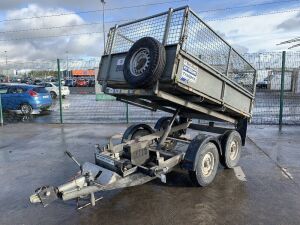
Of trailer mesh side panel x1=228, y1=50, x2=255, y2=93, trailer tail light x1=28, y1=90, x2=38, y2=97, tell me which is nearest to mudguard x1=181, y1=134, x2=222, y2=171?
trailer mesh side panel x1=228, y1=50, x2=255, y2=93

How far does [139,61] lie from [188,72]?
824mm

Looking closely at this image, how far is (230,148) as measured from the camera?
634 cm

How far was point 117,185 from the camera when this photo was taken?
4539 mm

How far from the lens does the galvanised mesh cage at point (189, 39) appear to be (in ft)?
15.6

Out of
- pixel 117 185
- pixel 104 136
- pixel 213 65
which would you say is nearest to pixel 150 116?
pixel 104 136

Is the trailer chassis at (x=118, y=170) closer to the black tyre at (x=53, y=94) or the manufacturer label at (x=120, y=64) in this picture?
the manufacturer label at (x=120, y=64)

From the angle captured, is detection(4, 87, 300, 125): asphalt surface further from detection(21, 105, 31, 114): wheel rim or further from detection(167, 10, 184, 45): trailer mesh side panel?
detection(167, 10, 184, 45): trailer mesh side panel

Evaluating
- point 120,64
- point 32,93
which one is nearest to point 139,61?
point 120,64

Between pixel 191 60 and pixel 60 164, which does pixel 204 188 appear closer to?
pixel 191 60

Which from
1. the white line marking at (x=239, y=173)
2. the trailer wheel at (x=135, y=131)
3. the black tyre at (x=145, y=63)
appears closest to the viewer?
the black tyre at (x=145, y=63)

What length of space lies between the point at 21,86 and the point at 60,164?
12.5m

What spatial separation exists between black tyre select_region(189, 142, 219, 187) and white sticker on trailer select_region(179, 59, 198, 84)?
48.1 inches

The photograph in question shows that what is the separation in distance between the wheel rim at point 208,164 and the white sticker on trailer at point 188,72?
1440 mm

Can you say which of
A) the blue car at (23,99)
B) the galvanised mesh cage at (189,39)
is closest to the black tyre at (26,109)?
the blue car at (23,99)
